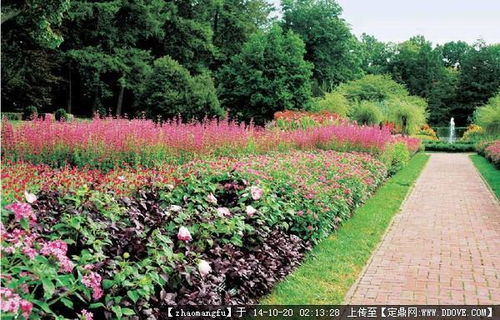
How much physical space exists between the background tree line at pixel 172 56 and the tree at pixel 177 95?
5 centimetres

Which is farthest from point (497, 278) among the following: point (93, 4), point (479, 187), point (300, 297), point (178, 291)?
point (93, 4)

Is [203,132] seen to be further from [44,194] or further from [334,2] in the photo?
[334,2]

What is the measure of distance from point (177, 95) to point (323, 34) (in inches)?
698

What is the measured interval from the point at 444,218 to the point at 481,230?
983 mm

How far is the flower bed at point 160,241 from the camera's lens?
2.62 m

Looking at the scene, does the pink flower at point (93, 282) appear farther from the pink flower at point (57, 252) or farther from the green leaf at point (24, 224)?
the green leaf at point (24, 224)

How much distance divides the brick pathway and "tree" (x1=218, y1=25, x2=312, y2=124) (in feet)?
74.7

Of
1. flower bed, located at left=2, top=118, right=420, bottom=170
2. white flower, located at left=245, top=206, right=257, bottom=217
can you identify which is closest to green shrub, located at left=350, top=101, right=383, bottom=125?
flower bed, located at left=2, top=118, right=420, bottom=170

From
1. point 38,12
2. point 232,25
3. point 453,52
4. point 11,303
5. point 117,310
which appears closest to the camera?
point 11,303

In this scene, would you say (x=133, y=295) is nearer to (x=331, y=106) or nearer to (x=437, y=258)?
(x=437, y=258)

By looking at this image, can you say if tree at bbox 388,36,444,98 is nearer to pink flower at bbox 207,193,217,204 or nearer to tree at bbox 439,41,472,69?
tree at bbox 439,41,472,69

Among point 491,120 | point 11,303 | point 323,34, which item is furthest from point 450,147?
point 11,303

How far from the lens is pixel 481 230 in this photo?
7859 millimetres

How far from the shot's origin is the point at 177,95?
2611 centimetres
